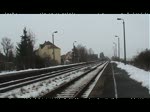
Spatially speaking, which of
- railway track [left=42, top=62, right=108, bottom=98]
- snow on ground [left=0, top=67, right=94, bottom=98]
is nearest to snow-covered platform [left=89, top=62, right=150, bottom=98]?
railway track [left=42, top=62, right=108, bottom=98]

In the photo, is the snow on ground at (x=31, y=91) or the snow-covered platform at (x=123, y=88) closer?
the snow-covered platform at (x=123, y=88)

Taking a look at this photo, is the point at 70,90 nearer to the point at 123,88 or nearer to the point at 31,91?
the point at 31,91

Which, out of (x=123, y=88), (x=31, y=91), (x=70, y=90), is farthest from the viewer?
(x=70, y=90)

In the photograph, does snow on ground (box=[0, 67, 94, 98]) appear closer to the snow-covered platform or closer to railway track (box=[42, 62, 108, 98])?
railway track (box=[42, 62, 108, 98])

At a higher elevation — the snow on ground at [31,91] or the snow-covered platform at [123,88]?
the snow-covered platform at [123,88]

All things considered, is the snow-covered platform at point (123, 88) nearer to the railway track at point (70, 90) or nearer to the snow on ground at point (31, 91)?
the railway track at point (70, 90)

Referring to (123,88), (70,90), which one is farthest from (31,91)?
(123,88)

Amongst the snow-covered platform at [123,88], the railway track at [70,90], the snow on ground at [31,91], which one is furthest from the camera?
the snow on ground at [31,91]

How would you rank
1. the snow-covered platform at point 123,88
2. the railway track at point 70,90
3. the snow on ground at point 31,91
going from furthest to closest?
the snow on ground at point 31,91 < the railway track at point 70,90 < the snow-covered platform at point 123,88

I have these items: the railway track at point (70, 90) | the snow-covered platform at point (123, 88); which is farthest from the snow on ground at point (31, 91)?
the snow-covered platform at point (123, 88)

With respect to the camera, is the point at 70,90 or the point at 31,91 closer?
the point at 31,91
